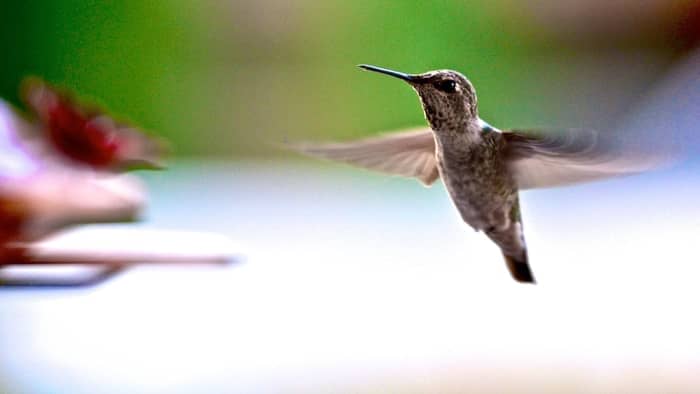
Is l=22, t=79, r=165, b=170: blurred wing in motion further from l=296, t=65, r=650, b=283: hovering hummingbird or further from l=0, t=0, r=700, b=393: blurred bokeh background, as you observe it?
l=296, t=65, r=650, b=283: hovering hummingbird

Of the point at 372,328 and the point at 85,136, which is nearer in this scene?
the point at 85,136

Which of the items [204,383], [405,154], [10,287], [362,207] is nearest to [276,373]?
[204,383]

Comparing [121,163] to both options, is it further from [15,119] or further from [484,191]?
[484,191]

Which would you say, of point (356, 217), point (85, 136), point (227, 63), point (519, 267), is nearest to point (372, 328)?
point (85, 136)

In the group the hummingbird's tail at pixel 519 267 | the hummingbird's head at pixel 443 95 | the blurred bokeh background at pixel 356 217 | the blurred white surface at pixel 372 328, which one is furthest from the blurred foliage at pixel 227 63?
the hummingbird's head at pixel 443 95

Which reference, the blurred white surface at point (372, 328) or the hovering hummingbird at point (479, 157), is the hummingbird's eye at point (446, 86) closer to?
the hovering hummingbird at point (479, 157)

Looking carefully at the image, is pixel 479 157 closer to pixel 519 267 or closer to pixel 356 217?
pixel 519 267
